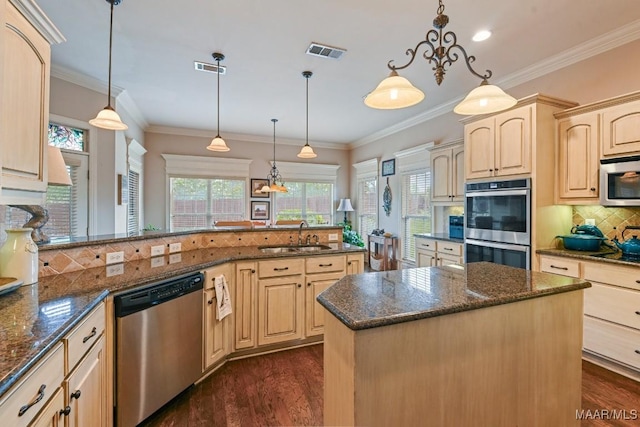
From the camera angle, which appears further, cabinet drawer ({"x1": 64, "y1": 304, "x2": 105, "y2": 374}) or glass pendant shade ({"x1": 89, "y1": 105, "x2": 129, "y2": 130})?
glass pendant shade ({"x1": 89, "y1": 105, "x2": 129, "y2": 130})

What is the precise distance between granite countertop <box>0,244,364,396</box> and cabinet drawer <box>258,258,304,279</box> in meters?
0.23

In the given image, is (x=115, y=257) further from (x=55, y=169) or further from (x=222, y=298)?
(x=222, y=298)

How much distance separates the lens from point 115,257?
2230mm

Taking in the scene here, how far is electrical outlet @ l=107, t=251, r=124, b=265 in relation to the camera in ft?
7.20

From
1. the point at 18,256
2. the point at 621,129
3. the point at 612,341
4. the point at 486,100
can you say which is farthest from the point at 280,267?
the point at 621,129

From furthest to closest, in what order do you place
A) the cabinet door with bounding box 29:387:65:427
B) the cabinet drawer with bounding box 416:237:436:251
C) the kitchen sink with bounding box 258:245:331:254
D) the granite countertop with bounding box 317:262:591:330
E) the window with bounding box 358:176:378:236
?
the window with bounding box 358:176:378:236
the cabinet drawer with bounding box 416:237:436:251
the kitchen sink with bounding box 258:245:331:254
the granite countertop with bounding box 317:262:591:330
the cabinet door with bounding box 29:387:65:427

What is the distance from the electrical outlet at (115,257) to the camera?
2193mm

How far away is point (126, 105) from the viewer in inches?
177

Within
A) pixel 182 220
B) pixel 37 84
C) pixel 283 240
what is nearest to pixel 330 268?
pixel 283 240

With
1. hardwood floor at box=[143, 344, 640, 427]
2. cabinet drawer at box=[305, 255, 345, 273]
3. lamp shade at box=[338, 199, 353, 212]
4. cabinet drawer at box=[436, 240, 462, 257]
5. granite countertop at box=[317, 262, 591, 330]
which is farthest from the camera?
lamp shade at box=[338, 199, 353, 212]

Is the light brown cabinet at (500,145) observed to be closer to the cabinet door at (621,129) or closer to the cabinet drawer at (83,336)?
the cabinet door at (621,129)

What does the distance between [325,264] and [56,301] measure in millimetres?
2005

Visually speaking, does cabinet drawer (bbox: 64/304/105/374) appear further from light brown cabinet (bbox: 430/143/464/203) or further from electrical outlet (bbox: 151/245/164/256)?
light brown cabinet (bbox: 430/143/464/203)

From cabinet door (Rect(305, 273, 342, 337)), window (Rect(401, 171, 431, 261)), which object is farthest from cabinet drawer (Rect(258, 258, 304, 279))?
window (Rect(401, 171, 431, 261))
